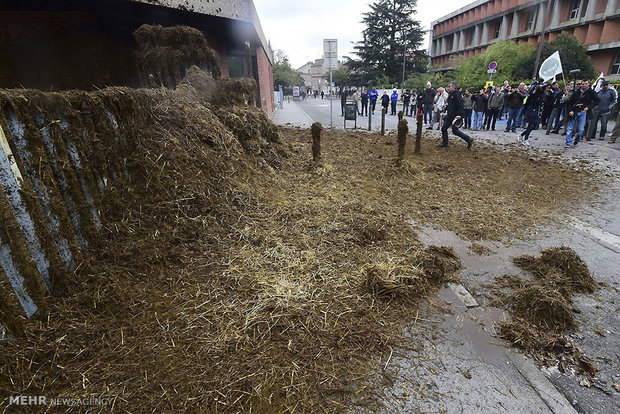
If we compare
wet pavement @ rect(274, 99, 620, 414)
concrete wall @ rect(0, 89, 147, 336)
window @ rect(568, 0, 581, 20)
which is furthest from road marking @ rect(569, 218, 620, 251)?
window @ rect(568, 0, 581, 20)

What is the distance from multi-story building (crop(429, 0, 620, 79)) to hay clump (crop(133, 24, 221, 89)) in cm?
2456

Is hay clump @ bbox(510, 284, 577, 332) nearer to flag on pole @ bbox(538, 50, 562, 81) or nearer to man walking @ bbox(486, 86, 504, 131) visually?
man walking @ bbox(486, 86, 504, 131)

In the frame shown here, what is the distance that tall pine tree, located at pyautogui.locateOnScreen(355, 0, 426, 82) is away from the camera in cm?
5103

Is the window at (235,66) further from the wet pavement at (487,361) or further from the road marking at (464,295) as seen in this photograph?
the road marking at (464,295)

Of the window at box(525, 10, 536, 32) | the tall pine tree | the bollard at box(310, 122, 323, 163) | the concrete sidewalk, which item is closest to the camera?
the bollard at box(310, 122, 323, 163)

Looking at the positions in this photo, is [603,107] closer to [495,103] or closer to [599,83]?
[599,83]

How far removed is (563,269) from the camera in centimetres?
341

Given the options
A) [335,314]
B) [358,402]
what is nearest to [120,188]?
[335,314]

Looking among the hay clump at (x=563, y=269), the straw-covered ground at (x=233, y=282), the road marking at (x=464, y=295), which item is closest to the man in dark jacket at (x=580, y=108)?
the straw-covered ground at (x=233, y=282)

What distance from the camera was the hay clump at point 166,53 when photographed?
6793mm

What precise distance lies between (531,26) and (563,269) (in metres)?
51.9

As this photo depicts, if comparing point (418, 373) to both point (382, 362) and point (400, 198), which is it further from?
point (400, 198)

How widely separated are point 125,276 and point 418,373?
8.55 ft

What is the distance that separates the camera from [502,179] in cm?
692
